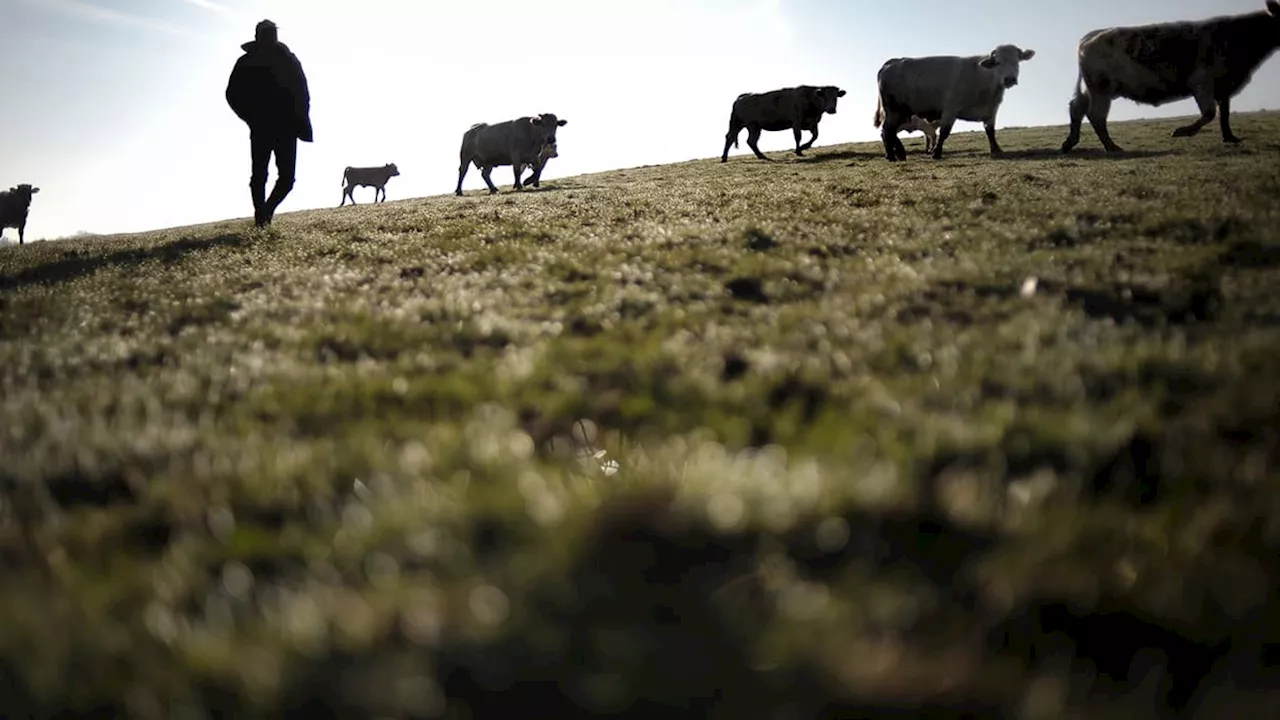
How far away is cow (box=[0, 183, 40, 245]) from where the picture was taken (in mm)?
50250

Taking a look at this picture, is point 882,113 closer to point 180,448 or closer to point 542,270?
point 542,270

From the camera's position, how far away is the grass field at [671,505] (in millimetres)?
1804

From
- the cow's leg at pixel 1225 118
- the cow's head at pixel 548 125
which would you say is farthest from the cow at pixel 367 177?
the cow's leg at pixel 1225 118

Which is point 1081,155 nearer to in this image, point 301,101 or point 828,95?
point 828,95

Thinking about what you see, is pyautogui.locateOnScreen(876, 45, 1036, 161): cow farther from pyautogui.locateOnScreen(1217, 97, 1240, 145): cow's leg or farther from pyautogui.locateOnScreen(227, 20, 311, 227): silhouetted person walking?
pyautogui.locateOnScreen(227, 20, 311, 227): silhouetted person walking

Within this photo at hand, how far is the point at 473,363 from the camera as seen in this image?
507 cm

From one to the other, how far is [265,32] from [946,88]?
91.1 feet

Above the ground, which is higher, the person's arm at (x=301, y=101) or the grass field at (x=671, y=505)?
the person's arm at (x=301, y=101)

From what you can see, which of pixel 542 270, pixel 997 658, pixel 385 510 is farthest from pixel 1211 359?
pixel 542 270

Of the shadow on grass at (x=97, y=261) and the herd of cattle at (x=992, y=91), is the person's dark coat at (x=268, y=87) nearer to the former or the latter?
the shadow on grass at (x=97, y=261)

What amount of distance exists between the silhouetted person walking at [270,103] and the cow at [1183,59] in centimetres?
2821

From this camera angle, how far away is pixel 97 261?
14.8 meters

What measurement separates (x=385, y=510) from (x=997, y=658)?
81.9 inches

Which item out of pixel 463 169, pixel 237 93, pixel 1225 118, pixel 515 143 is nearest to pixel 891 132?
pixel 1225 118
